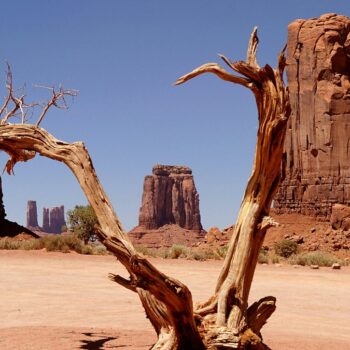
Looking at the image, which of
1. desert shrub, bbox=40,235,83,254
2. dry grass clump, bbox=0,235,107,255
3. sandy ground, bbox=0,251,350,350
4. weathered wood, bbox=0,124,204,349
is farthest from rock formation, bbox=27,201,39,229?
weathered wood, bbox=0,124,204,349

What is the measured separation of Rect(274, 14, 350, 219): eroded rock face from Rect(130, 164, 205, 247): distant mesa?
52498 mm

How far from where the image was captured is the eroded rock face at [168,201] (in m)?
111

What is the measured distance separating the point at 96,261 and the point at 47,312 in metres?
13.3

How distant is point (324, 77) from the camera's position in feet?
172

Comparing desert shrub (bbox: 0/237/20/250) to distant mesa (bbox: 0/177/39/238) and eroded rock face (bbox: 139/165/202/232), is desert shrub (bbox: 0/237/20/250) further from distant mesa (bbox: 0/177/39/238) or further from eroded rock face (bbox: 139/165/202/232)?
eroded rock face (bbox: 139/165/202/232)

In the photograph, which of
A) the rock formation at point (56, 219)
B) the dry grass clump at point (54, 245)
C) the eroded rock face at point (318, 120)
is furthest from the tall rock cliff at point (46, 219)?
the dry grass clump at point (54, 245)

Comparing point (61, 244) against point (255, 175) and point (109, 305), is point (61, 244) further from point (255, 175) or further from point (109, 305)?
point (255, 175)

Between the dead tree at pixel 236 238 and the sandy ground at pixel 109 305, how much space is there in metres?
1.38

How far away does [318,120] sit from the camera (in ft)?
170

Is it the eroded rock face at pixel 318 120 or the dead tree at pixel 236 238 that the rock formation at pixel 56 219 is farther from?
the dead tree at pixel 236 238

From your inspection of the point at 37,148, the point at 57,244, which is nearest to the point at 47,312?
the point at 37,148

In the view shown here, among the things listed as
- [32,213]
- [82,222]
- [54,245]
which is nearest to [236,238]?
[54,245]

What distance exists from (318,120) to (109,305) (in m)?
41.5

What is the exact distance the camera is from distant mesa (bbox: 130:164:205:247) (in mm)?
106562
